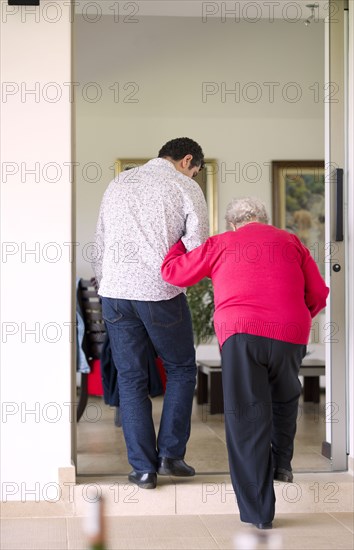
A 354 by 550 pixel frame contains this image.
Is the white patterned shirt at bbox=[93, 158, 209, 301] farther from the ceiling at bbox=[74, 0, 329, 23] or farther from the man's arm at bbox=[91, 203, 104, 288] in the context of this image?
the ceiling at bbox=[74, 0, 329, 23]

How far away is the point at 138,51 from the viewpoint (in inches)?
259

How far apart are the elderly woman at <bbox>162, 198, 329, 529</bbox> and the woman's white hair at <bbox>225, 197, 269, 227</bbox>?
0.06 meters

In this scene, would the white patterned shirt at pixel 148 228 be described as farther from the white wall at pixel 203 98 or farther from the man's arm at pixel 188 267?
the white wall at pixel 203 98

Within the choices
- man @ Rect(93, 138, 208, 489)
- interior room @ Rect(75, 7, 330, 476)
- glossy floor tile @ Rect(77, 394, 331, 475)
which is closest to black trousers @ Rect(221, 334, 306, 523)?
man @ Rect(93, 138, 208, 489)

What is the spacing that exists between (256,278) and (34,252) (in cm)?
93

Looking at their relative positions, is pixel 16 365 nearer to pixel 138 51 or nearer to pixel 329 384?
pixel 329 384

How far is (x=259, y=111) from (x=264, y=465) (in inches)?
201

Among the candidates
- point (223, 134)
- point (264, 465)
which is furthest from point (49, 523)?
point (223, 134)

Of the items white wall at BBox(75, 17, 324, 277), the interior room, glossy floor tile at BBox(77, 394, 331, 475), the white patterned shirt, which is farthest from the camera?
white wall at BBox(75, 17, 324, 277)

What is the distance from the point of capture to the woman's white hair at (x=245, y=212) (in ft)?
10.3

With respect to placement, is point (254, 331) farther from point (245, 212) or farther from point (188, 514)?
point (188, 514)

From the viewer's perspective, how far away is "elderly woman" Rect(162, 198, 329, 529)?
2996mm

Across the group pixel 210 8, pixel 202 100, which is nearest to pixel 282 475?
pixel 210 8

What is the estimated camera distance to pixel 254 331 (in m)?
3.00
